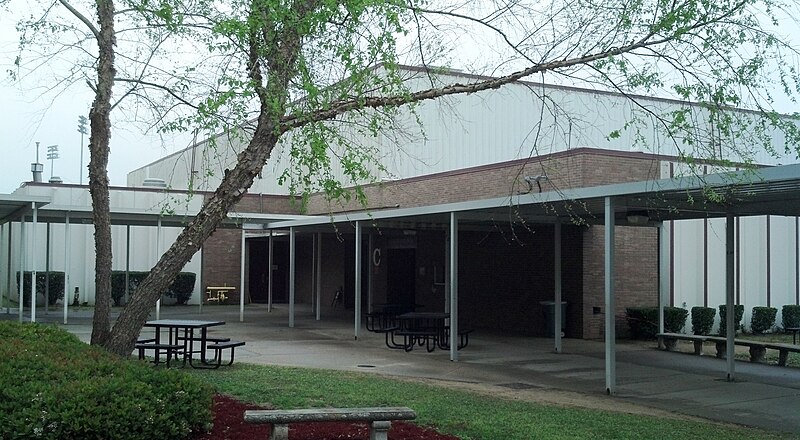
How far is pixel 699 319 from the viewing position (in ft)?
72.4

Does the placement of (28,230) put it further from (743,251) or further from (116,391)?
(116,391)

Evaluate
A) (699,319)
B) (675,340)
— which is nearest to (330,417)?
(675,340)

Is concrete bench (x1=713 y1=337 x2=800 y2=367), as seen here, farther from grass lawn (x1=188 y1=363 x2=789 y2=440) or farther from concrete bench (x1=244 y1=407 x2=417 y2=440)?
concrete bench (x1=244 y1=407 x2=417 y2=440)

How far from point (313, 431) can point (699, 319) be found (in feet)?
53.7

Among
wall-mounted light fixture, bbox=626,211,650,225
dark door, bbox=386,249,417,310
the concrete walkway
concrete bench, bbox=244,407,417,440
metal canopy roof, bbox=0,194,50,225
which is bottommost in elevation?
the concrete walkway

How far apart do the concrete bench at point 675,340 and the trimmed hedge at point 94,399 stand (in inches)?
527

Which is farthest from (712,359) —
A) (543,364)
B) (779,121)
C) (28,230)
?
(28,230)

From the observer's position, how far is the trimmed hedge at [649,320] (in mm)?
21266

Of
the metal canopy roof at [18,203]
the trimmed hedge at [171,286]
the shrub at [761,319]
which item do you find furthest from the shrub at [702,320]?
the trimmed hedge at [171,286]

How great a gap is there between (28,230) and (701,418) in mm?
31332

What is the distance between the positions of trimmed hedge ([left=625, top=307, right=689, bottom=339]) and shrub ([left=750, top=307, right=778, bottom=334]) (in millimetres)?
3296

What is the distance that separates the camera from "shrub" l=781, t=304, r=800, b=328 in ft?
78.4

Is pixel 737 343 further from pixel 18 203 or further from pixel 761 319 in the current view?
pixel 18 203

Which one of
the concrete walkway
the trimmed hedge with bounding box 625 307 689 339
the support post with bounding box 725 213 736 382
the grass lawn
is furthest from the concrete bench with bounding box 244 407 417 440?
the trimmed hedge with bounding box 625 307 689 339
